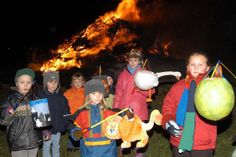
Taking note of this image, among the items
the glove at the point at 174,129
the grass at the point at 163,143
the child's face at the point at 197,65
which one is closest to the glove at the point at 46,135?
the grass at the point at 163,143

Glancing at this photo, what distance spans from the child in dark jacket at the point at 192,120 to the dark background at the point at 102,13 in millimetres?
12246

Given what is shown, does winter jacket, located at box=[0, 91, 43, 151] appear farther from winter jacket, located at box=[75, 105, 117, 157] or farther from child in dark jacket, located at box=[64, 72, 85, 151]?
child in dark jacket, located at box=[64, 72, 85, 151]

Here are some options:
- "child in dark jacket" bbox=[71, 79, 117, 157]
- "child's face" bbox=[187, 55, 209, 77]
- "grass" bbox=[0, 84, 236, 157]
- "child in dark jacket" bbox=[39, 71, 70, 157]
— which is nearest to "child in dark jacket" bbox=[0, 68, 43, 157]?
"child in dark jacket" bbox=[39, 71, 70, 157]

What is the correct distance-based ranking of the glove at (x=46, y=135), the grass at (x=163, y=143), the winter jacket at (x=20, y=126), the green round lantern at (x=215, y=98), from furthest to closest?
the grass at (x=163, y=143) < the glove at (x=46, y=135) < the winter jacket at (x=20, y=126) < the green round lantern at (x=215, y=98)

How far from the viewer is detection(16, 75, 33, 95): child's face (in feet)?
17.9

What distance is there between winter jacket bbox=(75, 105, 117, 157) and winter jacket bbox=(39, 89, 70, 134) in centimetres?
136

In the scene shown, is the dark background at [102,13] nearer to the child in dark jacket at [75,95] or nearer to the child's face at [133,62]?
the child in dark jacket at [75,95]

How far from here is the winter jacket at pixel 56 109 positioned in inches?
248

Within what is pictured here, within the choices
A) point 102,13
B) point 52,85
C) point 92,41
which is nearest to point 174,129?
point 52,85

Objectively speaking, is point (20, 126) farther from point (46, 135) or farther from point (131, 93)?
point (131, 93)

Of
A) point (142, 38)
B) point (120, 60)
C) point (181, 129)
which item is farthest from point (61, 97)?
point (142, 38)

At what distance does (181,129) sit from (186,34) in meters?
Answer: 16.1

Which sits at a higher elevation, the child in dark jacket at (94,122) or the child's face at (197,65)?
the child's face at (197,65)

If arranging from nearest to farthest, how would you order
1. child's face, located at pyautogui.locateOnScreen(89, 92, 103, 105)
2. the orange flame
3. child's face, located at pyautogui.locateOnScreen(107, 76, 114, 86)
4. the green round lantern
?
the green round lantern → child's face, located at pyautogui.locateOnScreen(89, 92, 103, 105) → child's face, located at pyautogui.locateOnScreen(107, 76, 114, 86) → the orange flame
